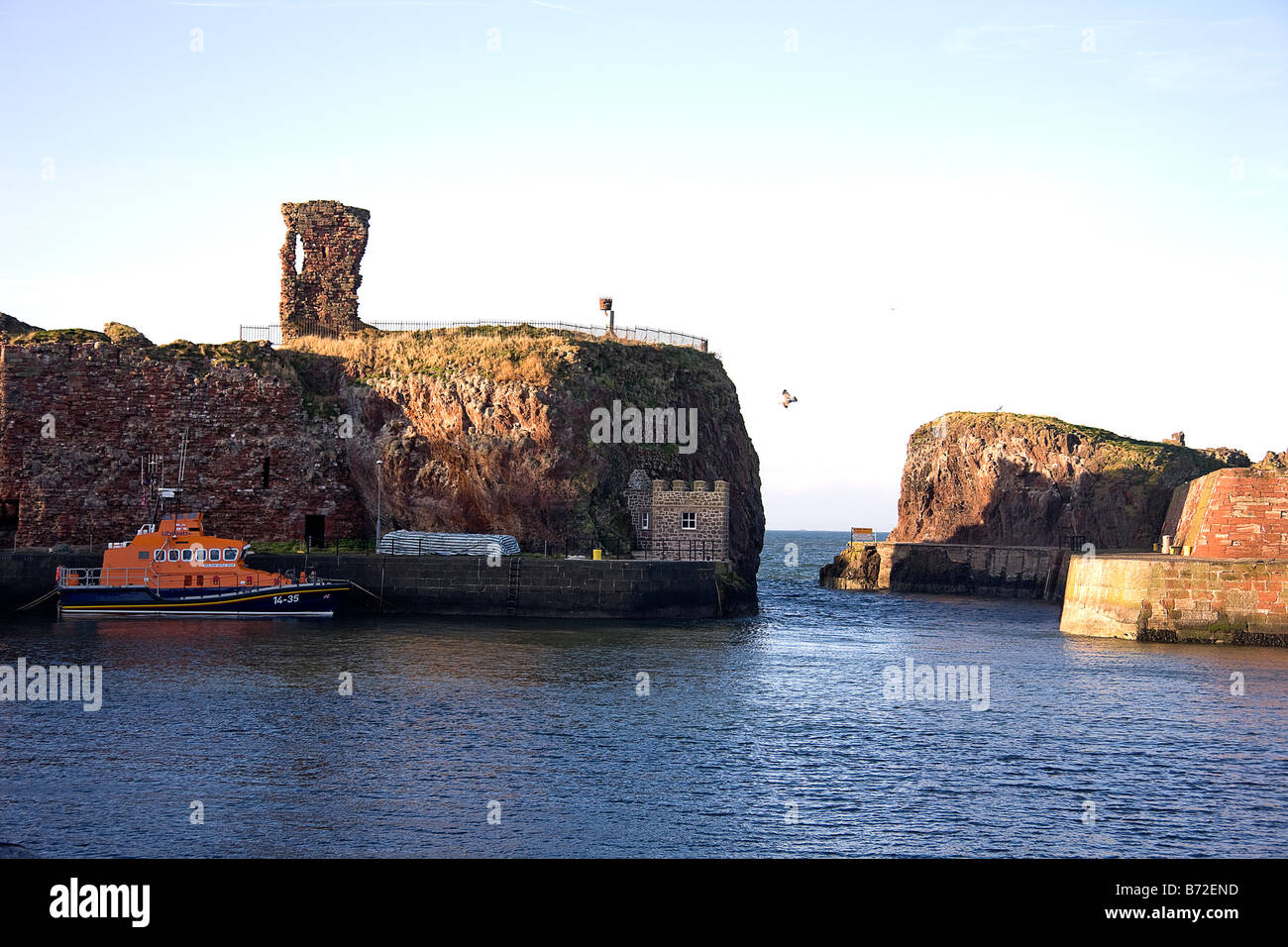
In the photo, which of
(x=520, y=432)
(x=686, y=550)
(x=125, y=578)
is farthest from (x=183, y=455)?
(x=686, y=550)

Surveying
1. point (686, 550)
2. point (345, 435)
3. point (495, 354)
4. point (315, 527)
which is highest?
point (495, 354)

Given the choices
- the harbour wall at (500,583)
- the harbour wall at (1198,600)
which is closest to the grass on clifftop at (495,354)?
the harbour wall at (500,583)

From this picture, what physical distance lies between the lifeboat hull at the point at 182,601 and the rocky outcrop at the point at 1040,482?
6807 centimetres

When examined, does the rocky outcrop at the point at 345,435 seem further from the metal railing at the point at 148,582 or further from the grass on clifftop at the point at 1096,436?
the grass on clifftop at the point at 1096,436

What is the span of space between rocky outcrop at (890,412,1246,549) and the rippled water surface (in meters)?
53.6

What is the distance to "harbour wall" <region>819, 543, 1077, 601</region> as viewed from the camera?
276 feet

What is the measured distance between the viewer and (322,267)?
2832 inches

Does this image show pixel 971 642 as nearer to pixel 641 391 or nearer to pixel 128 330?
pixel 641 391

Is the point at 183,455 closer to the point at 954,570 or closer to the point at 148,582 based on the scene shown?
the point at 148,582

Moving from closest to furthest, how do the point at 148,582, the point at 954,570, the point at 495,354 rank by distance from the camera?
the point at 148,582 < the point at 495,354 < the point at 954,570

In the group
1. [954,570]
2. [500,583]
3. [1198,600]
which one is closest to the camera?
[1198,600]

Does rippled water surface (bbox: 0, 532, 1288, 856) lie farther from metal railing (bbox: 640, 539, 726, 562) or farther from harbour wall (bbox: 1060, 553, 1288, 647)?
metal railing (bbox: 640, 539, 726, 562)

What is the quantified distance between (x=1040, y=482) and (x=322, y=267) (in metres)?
64.7
